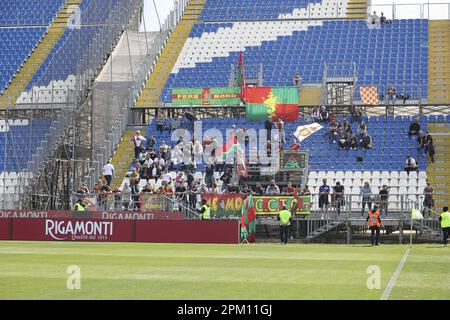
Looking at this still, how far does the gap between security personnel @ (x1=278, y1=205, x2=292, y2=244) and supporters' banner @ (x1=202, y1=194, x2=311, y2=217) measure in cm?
188

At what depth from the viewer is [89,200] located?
3828cm

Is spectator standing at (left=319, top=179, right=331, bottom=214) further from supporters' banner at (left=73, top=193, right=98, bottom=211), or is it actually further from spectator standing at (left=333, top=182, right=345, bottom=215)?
supporters' banner at (left=73, top=193, right=98, bottom=211)

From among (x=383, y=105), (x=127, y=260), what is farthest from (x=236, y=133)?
(x=127, y=260)

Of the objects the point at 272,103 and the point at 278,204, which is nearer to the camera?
the point at 278,204

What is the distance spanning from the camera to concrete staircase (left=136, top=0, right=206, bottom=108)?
51.1 metres

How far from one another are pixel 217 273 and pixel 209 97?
94.1 feet

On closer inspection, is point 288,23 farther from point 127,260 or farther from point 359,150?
point 127,260

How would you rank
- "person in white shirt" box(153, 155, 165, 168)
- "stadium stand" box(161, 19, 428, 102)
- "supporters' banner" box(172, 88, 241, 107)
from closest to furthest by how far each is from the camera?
"person in white shirt" box(153, 155, 165, 168) < "supporters' banner" box(172, 88, 241, 107) < "stadium stand" box(161, 19, 428, 102)

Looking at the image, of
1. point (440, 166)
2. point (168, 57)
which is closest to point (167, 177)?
point (440, 166)

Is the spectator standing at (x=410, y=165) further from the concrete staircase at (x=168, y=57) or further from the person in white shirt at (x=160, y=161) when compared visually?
the concrete staircase at (x=168, y=57)

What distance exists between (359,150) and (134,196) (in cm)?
1194

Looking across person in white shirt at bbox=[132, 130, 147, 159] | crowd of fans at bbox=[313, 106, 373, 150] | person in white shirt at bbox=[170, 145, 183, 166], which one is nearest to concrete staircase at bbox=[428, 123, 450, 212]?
crowd of fans at bbox=[313, 106, 373, 150]

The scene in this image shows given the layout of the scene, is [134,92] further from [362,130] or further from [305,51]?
[362,130]
